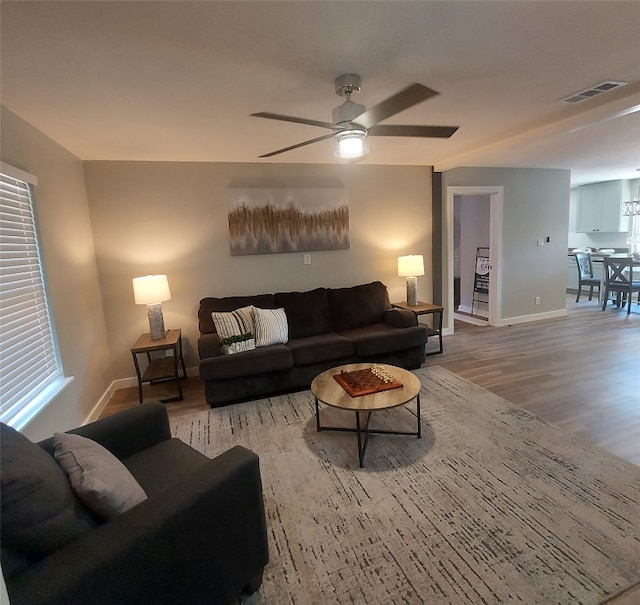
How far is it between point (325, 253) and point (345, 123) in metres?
2.43

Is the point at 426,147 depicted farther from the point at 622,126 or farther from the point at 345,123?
the point at 345,123

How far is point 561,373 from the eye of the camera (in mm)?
3652

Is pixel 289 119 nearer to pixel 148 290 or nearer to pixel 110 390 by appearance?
pixel 148 290

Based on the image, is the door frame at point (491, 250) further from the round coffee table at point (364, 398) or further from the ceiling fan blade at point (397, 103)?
the ceiling fan blade at point (397, 103)

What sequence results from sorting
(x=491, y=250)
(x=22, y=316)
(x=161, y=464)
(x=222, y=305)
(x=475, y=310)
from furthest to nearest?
(x=475, y=310), (x=491, y=250), (x=222, y=305), (x=22, y=316), (x=161, y=464)

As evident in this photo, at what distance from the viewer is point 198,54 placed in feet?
5.63

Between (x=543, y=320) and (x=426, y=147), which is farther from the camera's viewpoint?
(x=543, y=320)

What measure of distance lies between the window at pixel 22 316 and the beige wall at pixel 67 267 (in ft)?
0.25

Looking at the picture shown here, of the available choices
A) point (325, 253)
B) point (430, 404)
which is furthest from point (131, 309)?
point (430, 404)

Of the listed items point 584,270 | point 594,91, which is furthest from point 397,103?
point 584,270

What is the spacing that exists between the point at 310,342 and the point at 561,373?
2557 millimetres

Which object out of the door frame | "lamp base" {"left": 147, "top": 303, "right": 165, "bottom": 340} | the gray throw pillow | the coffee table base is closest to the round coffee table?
the coffee table base

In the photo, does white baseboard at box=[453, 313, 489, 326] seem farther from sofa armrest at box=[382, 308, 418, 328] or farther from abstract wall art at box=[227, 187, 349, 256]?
abstract wall art at box=[227, 187, 349, 256]

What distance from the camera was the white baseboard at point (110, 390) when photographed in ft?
10.5
